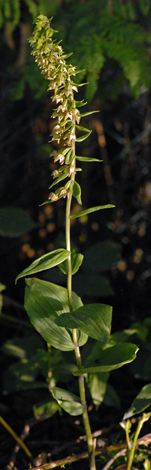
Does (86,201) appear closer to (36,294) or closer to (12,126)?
(12,126)

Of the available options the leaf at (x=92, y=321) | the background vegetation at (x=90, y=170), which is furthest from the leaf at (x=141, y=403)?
the background vegetation at (x=90, y=170)

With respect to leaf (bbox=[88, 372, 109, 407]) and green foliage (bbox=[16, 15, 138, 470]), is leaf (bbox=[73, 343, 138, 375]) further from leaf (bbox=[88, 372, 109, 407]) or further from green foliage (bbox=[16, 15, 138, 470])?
leaf (bbox=[88, 372, 109, 407])

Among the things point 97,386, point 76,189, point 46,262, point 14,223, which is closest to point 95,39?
point 14,223

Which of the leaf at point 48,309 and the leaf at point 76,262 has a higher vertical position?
the leaf at point 76,262

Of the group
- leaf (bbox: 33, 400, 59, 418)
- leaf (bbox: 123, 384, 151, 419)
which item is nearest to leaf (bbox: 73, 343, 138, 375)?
leaf (bbox: 123, 384, 151, 419)

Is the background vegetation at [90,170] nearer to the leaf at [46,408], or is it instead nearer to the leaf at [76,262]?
the leaf at [46,408]

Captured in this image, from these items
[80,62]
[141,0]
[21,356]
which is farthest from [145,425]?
[141,0]
